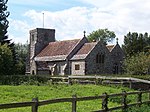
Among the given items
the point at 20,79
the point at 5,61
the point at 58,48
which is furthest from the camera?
the point at 58,48

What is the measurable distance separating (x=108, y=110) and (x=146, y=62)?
46.5 metres

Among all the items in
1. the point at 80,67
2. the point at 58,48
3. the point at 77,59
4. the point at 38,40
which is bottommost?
the point at 80,67

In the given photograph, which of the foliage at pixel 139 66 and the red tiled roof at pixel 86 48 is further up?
the red tiled roof at pixel 86 48

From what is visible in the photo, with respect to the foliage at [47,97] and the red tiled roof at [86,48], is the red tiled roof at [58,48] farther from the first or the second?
the foliage at [47,97]

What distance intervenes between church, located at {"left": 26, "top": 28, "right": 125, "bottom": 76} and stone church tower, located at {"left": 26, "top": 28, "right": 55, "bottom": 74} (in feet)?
1.36

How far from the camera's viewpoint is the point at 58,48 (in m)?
71.2

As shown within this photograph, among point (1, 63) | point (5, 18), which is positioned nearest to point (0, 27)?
point (5, 18)

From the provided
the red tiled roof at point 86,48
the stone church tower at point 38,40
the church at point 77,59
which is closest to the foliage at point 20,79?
the church at point 77,59

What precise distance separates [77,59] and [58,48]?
8.29 metres

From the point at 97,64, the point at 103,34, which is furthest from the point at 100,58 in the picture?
the point at 103,34

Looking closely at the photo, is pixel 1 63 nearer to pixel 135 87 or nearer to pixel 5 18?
pixel 5 18

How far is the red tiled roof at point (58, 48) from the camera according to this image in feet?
223

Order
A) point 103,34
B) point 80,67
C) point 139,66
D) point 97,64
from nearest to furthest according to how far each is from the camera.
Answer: point 139,66, point 80,67, point 97,64, point 103,34

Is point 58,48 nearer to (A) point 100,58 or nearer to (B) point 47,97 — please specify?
(A) point 100,58
